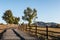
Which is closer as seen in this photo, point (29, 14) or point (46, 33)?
point (46, 33)

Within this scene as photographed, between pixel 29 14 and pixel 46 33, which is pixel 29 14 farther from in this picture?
pixel 46 33

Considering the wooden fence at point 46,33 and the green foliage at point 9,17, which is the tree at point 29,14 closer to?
the green foliage at point 9,17

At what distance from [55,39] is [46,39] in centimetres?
94

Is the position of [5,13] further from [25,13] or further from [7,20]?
[25,13]

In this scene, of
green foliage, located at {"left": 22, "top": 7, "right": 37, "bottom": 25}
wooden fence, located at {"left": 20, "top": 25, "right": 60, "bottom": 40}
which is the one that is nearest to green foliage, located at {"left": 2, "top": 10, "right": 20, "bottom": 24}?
green foliage, located at {"left": 22, "top": 7, "right": 37, "bottom": 25}

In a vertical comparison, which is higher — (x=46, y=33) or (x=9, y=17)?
(x=9, y=17)

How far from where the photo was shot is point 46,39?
50.2 ft

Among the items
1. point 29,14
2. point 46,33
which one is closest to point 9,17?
point 29,14

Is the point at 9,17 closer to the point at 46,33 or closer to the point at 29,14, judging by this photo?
the point at 29,14

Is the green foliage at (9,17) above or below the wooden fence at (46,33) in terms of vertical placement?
above

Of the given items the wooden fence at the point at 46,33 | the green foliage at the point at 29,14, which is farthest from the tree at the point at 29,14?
the wooden fence at the point at 46,33

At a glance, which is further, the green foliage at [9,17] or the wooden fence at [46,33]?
the green foliage at [9,17]

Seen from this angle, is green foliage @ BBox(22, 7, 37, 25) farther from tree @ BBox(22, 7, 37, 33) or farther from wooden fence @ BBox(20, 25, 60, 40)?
wooden fence @ BBox(20, 25, 60, 40)

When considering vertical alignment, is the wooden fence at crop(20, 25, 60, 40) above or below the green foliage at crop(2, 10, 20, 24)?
below
